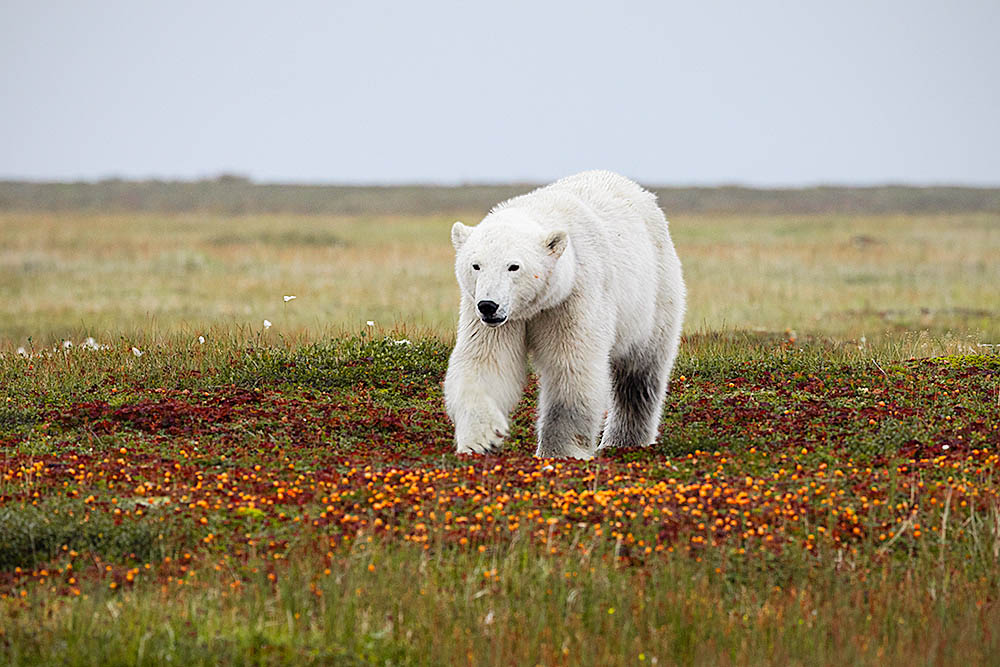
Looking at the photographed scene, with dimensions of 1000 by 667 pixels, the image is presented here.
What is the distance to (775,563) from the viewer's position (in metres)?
6.68

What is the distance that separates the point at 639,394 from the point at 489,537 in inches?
155

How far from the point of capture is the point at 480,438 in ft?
28.4

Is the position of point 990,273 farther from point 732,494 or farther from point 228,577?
point 228,577

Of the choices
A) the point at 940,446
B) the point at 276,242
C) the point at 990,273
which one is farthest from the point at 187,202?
the point at 940,446

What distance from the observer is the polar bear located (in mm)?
8312

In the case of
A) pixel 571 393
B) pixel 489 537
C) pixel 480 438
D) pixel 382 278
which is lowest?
pixel 382 278

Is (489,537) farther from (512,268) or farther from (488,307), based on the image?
(512,268)

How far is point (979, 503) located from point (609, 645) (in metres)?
2.99

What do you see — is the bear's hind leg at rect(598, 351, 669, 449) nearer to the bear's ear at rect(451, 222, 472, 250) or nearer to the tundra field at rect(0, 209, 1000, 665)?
the tundra field at rect(0, 209, 1000, 665)

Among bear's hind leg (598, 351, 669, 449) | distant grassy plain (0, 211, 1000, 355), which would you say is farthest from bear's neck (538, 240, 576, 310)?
distant grassy plain (0, 211, 1000, 355)

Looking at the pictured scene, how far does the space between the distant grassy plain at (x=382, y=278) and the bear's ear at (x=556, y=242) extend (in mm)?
5983

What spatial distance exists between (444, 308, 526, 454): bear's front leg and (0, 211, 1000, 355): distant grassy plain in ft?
18.3

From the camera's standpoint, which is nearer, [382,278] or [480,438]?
[480,438]

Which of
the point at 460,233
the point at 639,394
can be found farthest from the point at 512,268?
the point at 639,394
